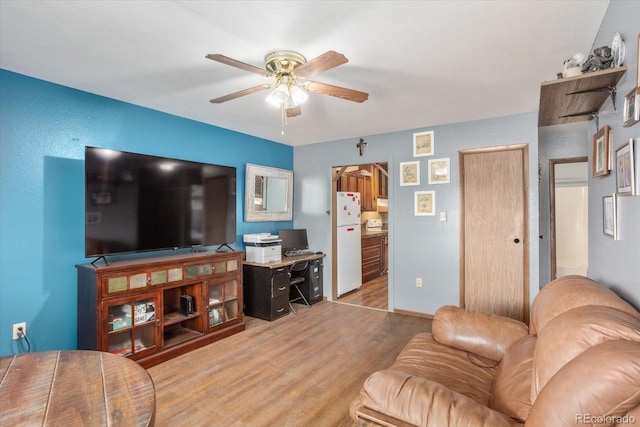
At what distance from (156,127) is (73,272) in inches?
63.4

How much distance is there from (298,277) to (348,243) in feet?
3.42

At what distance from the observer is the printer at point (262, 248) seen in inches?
161

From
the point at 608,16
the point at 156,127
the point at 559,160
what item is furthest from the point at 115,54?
the point at 559,160

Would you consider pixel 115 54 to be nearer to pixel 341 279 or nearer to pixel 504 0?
pixel 504 0

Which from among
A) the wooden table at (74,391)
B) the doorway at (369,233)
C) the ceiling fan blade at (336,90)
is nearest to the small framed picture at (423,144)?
the doorway at (369,233)

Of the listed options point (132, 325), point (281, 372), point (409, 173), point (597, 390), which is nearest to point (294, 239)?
point (409, 173)

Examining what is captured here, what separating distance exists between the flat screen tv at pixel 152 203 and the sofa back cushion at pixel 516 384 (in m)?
2.90

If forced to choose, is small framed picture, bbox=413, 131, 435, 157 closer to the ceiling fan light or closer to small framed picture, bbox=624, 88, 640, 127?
the ceiling fan light

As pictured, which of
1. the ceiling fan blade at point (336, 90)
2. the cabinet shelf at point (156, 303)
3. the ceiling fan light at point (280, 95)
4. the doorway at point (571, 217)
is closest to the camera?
the ceiling fan light at point (280, 95)

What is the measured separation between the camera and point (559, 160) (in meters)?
4.41

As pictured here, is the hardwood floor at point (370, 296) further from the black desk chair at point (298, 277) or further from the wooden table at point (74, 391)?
the wooden table at point (74, 391)

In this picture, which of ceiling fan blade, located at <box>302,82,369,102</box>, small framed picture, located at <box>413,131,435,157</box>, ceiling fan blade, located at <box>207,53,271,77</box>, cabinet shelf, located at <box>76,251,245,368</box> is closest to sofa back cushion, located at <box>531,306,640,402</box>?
ceiling fan blade, located at <box>302,82,369,102</box>

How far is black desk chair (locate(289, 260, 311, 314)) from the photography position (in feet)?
14.4

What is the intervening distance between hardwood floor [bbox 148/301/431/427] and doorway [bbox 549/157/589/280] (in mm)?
2787
